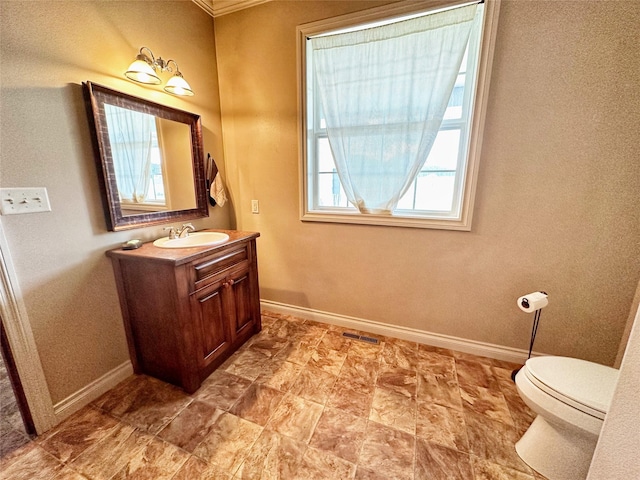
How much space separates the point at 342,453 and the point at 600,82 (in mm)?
2296

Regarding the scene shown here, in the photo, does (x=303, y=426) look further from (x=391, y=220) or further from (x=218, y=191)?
(x=218, y=191)

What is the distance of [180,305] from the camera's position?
4.47ft

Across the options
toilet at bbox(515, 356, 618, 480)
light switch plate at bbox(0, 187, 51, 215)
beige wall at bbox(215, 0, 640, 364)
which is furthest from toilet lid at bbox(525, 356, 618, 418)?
light switch plate at bbox(0, 187, 51, 215)

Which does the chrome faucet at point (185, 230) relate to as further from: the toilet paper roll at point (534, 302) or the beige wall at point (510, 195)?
the toilet paper roll at point (534, 302)

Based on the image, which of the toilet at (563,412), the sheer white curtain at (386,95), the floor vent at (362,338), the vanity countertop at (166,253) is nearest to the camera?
the toilet at (563,412)

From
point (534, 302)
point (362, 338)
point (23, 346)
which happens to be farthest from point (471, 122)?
point (23, 346)

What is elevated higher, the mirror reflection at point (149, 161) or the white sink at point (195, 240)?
the mirror reflection at point (149, 161)

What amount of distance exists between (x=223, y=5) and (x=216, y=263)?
2.00 m

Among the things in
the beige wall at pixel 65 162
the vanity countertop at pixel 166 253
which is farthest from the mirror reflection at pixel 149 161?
the vanity countertop at pixel 166 253

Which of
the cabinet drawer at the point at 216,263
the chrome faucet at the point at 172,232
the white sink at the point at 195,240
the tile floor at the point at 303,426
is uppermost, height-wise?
the chrome faucet at the point at 172,232

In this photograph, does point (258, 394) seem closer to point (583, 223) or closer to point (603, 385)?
point (603, 385)

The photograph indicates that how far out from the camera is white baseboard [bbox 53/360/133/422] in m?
1.34

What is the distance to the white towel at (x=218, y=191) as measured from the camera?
2119mm

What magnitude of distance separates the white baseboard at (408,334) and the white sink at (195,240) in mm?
912
